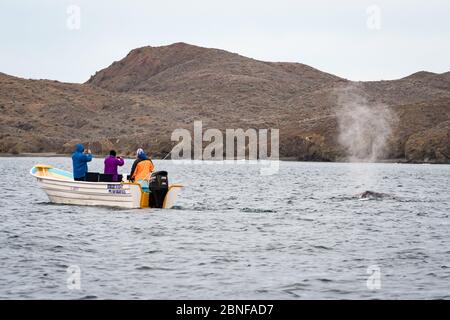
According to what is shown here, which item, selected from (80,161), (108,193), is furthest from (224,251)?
(80,161)

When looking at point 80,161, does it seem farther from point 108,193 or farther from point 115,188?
point 115,188

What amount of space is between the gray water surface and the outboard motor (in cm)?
76

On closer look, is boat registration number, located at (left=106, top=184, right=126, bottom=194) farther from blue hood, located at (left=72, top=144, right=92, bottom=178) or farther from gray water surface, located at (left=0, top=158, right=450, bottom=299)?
blue hood, located at (left=72, top=144, right=92, bottom=178)

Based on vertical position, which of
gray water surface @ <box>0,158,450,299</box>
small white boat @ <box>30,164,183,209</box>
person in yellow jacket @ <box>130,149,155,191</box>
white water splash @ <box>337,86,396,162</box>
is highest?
white water splash @ <box>337,86,396,162</box>

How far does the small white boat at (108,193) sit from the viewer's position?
33656 mm

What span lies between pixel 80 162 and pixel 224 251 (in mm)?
12913

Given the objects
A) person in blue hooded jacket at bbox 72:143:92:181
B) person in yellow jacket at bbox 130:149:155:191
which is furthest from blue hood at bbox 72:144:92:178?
person in yellow jacket at bbox 130:149:155:191

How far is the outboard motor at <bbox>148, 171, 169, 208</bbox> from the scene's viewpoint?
33.1m

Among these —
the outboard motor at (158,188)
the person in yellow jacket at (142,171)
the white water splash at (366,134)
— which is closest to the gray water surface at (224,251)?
the outboard motor at (158,188)

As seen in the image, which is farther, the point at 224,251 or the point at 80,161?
the point at 80,161

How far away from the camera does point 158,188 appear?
33656mm

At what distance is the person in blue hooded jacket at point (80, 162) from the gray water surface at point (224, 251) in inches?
63.3
